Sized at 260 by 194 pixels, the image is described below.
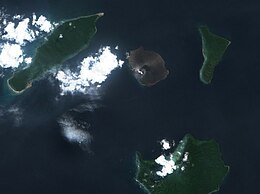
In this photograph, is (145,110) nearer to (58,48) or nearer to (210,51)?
(210,51)

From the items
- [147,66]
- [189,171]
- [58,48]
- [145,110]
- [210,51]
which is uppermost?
[58,48]

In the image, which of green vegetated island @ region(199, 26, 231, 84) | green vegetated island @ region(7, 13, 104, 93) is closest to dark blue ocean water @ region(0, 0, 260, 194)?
green vegetated island @ region(199, 26, 231, 84)

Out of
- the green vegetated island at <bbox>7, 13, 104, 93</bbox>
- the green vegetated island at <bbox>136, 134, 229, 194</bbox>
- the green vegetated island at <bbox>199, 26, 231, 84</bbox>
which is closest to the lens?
the green vegetated island at <bbox>136, 134, 229, 194</bbox>

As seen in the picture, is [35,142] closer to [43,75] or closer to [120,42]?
[43,75]

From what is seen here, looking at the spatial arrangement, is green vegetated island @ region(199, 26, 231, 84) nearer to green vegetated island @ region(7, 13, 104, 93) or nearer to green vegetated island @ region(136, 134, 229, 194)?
green vegetated island @ region(136, 134, 229, 194)

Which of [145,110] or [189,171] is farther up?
[145,110]

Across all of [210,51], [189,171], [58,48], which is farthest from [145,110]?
[58,48]

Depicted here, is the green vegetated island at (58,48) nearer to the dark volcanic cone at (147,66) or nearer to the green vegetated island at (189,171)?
the dark volcanic cone at (147,66)
